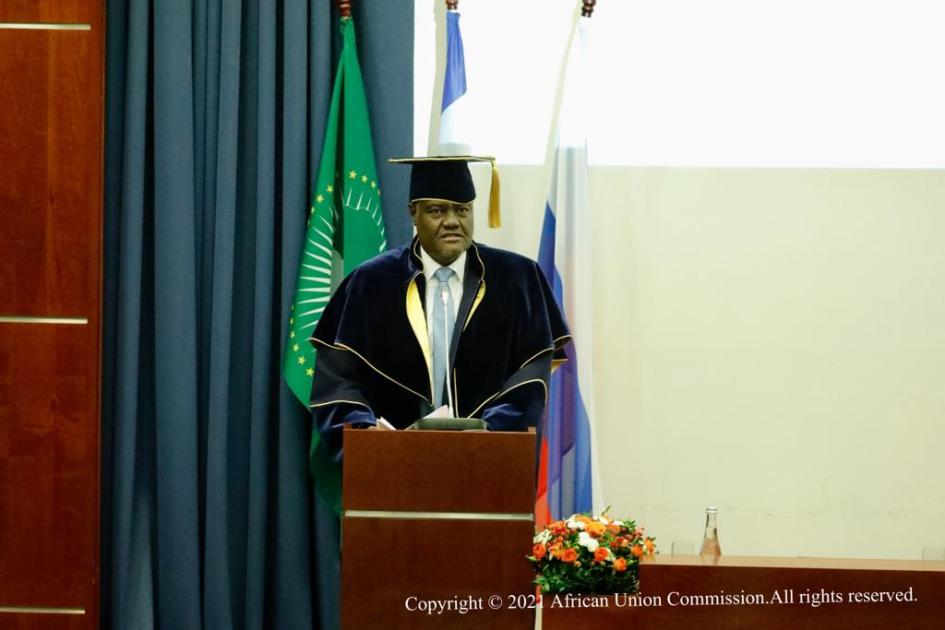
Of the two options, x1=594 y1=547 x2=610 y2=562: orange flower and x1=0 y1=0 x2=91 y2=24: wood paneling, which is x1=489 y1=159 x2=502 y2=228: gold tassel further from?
x1=0 y1=0 x2=91 y2=24: wood paneling

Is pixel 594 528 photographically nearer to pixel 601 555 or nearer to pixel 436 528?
pixel 601 555

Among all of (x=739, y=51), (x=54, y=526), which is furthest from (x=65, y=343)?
(x=739, y=51)

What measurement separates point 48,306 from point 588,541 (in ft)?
7.42

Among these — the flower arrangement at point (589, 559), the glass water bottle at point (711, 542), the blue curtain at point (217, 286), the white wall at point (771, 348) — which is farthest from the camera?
the white wall at point (771, 348)

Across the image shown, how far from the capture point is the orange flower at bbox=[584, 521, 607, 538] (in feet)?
10.4

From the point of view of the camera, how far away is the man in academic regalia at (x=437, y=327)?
4008 mm

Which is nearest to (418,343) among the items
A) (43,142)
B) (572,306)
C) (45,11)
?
(572,306)

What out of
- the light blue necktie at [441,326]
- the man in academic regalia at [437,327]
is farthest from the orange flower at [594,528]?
the light blue necktie at [441,326]

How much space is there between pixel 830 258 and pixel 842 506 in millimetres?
924

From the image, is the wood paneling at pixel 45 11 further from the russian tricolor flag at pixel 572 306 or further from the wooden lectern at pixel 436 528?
the wooden lectern at pixel 436 528

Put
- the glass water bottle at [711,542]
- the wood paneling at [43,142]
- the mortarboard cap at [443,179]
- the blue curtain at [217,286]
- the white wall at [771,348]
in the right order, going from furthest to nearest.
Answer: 1. the white wall at [771,348]
2. the blue curtain at [217,286]
3. the wood paneling at [43,142]
4. the mortarboard cap at [443,179]
5. the glass water bottle at [711,542]

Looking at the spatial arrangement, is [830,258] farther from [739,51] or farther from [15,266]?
[15,266]

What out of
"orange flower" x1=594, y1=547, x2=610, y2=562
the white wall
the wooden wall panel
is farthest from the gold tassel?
the wooden wall panel

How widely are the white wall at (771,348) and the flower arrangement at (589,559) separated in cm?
177
